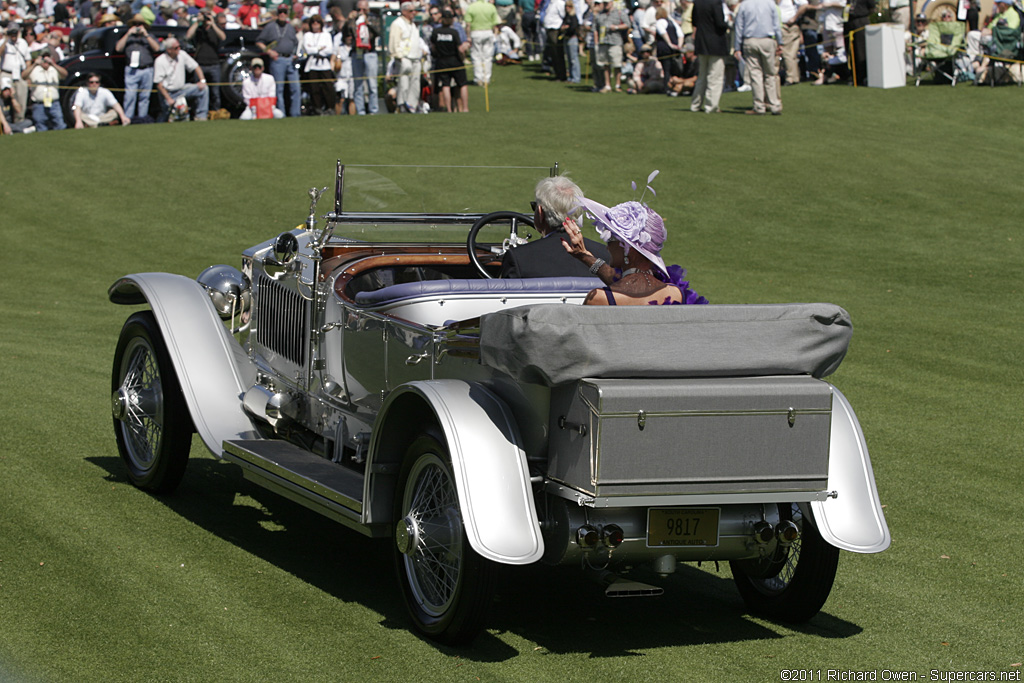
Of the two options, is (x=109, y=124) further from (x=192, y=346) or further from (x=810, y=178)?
(x=192, y=346)

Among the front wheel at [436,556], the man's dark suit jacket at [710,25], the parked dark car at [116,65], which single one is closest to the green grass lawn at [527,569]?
the front wheel at [436,556]

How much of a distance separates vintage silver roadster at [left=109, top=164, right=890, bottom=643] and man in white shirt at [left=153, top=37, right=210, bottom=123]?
18.0 meters

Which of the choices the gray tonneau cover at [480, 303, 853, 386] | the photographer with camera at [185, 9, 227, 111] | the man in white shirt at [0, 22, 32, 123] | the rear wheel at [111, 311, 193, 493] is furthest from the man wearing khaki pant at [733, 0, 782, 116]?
the gray tonneau cover at [480, 303, 853, 386]

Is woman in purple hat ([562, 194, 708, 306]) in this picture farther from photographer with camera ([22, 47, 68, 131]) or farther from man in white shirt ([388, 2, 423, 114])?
photographer with camera ([22, 47, 68, 131])

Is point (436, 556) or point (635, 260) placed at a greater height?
point (635, 260)

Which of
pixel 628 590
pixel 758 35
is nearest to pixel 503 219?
pixel 628 590

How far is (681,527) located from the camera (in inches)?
173

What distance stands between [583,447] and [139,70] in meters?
20.6

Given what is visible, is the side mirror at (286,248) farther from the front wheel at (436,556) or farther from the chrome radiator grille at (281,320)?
the front wheel at (436,556)

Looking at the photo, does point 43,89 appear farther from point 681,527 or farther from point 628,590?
point 681,527

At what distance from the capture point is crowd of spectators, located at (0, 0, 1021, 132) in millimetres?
22234

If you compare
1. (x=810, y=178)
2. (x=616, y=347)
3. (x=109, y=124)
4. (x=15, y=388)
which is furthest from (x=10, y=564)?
(x=109, y=124)

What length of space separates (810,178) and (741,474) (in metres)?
14.8

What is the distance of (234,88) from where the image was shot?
23812 mm
